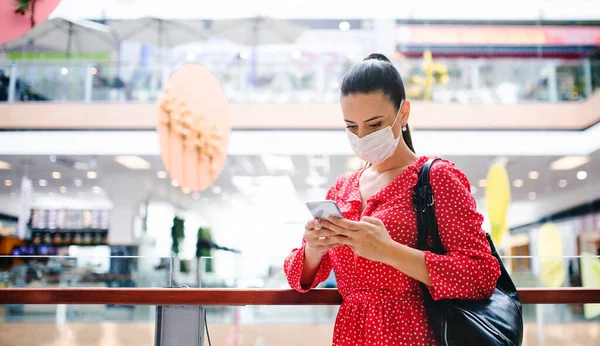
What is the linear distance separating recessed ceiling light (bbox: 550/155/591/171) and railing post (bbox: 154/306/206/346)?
29.1 feet

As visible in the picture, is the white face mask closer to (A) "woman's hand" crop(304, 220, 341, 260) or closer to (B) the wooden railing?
(A) "woman's hand" crop(304, 220, 341, 260)

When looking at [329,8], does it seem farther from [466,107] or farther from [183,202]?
[183,202]

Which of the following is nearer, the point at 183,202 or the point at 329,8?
the point at 183,202

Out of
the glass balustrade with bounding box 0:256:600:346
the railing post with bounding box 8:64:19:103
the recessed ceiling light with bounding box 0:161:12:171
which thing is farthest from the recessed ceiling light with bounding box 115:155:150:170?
the glass balustrade with bounding box 0:256:600:346

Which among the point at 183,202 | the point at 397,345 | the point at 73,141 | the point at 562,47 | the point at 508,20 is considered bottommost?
the point at 397,345

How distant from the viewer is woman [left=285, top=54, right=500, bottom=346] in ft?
3.34

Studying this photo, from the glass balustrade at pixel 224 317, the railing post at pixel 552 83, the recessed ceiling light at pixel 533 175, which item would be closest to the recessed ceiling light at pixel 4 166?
the glass balustrade at pixel 224 317

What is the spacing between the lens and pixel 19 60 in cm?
973

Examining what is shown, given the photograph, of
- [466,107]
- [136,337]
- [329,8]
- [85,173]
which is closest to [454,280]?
[136,337]

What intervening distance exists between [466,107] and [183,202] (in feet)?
17.1

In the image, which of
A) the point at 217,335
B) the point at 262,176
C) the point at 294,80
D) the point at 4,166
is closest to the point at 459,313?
the point at 217,335

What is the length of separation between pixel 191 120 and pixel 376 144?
4.37 meters

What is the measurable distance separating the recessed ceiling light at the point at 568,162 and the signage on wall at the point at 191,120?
623 cm

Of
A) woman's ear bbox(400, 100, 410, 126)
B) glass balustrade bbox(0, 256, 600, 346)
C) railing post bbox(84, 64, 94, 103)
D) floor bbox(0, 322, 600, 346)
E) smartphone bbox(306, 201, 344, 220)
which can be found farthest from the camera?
railing post bbox(84, 64, 94, 103)
